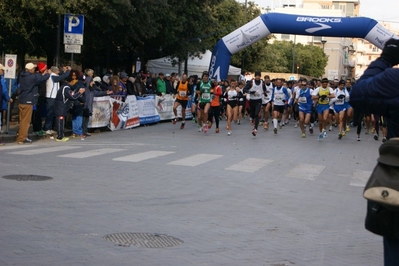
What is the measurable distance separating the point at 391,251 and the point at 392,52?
1130 mm

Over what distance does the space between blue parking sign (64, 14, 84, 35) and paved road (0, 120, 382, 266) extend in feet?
13.4

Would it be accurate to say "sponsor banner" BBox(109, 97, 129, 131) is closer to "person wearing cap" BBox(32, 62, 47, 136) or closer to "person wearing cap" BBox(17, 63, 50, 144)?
"person wearing cap" BBox(32, 62, 47, 136)

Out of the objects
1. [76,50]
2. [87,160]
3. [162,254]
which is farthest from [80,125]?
[162,254]

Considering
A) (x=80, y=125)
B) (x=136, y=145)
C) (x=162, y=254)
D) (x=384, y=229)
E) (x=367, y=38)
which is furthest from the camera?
(x=367, y=38)

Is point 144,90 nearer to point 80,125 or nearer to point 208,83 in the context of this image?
point 208,83

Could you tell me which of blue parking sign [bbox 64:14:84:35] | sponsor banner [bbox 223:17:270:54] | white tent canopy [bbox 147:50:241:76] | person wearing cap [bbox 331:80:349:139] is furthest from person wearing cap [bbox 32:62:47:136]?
white tent canopy [bbox 147:50:241:76]

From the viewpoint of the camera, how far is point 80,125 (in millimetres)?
21109

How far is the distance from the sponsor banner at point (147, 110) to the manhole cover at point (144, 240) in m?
19.2

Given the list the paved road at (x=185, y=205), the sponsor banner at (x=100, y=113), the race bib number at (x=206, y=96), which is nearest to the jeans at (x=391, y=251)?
the paved road at (x=185, y=205)

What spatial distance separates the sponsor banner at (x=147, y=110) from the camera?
27658mm

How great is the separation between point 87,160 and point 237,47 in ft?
61.3

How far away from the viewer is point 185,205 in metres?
10.5

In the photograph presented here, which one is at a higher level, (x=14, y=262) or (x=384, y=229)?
(x=384, y=229)

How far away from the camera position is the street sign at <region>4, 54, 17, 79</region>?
19.3m
